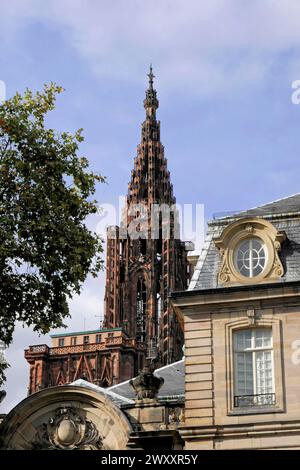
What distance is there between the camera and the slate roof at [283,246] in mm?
33344

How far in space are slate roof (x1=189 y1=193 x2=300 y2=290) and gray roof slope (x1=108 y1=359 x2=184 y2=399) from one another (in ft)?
16.9

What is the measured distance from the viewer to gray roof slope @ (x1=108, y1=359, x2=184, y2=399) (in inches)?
1481

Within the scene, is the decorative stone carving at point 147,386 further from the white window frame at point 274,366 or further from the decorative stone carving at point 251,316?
the decorative stone carving at point 251,316

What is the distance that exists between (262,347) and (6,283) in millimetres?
9470

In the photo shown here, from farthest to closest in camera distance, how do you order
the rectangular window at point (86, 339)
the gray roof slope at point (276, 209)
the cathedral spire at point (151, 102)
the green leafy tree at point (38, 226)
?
1. the cathedral spire at point (151, 102)
2. the rectangular window at point (86, 339)
3. the gray roof slope at point (276, 209)
4. the green leafy tree at point (38, 226)

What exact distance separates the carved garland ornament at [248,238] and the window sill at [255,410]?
4072 millimetres

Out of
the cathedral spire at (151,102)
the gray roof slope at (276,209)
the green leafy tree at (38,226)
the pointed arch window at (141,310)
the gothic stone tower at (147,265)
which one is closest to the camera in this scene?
the green leafy tree at (38,226)

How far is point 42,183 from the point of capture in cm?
2780

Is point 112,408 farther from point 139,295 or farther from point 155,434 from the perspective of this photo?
point 139,295

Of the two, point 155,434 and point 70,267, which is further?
point 155,434

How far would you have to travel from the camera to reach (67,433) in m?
35.9

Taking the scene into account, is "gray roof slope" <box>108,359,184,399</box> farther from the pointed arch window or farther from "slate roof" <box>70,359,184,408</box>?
the pointed arch window

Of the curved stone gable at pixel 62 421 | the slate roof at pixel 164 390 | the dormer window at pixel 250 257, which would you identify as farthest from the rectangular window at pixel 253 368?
the curved stone gable at pixel 62 421

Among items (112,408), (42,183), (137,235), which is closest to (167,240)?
(137,235)
